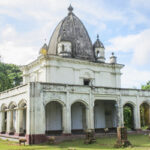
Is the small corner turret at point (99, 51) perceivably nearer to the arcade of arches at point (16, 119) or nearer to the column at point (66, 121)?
the column at point (66, 121)

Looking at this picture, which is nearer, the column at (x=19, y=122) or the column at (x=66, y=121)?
the column at (x=66, y=121)

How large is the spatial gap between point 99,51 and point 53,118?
36.3 feet

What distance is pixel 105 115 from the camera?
26250 millimetres

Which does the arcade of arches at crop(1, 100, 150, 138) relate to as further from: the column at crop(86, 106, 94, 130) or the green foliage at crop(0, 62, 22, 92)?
the green foliage at crop(0, 62, 22, 92)

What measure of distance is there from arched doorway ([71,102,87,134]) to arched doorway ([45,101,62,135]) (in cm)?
166

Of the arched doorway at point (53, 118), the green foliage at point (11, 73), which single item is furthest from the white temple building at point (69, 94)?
the green foliage at point (11, 73)

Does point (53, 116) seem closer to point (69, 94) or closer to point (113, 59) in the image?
point (69, 94)

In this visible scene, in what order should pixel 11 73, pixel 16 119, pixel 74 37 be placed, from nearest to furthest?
1. pixel 16 119
2. pixel 74 37
3. pixel 11 73

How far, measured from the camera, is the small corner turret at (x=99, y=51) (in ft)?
94.1

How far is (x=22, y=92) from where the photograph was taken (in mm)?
20297

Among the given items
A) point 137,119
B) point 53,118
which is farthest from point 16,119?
point 137,119

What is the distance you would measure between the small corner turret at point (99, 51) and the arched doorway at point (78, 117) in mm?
7323

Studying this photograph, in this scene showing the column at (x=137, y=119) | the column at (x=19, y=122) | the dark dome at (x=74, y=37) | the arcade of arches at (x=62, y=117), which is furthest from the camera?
the dark dome at (x=74, y=37)

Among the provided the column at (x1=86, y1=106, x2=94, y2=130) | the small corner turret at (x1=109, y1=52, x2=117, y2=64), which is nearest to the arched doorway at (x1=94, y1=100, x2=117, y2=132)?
the column at (x1=86, y1=106, x2=94, y2=130)
